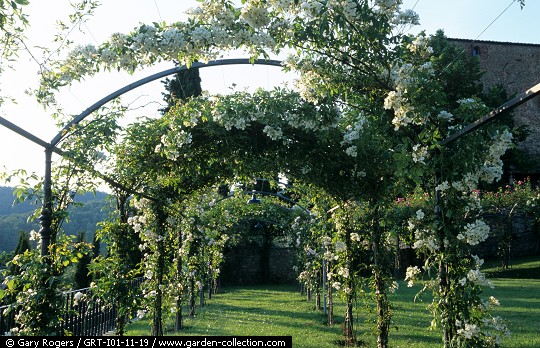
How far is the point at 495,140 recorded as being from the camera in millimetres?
3201

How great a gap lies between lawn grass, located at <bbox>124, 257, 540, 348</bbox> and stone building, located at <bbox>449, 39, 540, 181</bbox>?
16.0 m

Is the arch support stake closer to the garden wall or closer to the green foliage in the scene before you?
the green foliage

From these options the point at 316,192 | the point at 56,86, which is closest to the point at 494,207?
the point at 316,192

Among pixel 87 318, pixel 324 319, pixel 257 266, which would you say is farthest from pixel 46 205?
pixel 257 266

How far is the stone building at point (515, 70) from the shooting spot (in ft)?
86.5

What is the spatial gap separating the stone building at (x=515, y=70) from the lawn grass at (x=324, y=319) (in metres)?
16.0

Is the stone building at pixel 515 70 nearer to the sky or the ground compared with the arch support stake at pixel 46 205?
nearer to the sky

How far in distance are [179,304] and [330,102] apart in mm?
4580

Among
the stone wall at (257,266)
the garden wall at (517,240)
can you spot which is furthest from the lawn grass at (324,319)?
the stone wall at (257,266)

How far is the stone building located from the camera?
26.4 metres

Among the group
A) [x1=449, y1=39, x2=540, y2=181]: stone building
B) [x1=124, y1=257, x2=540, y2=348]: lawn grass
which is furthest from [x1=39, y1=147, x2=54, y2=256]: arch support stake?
[x1=449, y1=39, x2=540, y2=181]: stone building

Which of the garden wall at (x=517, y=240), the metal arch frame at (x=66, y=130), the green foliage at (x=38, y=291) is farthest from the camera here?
the garden wall at (x=517, y=240)

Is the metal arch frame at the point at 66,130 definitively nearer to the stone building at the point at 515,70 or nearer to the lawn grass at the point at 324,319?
the lawn grass at the point at 324,319

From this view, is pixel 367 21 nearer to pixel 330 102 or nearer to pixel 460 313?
pixel 330 102
